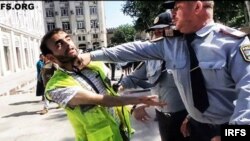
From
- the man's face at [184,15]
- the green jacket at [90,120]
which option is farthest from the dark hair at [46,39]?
the man's face at [184,15]

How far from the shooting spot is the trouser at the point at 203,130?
6.35ft

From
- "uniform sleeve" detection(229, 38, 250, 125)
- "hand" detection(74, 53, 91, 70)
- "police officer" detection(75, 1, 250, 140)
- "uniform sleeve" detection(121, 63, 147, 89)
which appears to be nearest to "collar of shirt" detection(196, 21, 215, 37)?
"police officer" detection(75, 1, 250, 140)

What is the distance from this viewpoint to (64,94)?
2.21 metres

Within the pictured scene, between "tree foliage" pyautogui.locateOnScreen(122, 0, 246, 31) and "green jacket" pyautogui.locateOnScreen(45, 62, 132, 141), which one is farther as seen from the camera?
"tree foliage" pyautogui.locateOnScreen(122, 0, 246, 31)

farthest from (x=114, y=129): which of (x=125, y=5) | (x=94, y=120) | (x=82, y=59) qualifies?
(x=125, y=5)

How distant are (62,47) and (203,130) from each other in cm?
96

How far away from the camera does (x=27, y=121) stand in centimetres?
785

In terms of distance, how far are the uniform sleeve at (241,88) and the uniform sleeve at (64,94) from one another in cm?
94

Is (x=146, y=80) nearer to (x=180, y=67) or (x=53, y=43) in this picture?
(x=53, y=43)

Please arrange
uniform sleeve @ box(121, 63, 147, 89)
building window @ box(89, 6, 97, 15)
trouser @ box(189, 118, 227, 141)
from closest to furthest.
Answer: trouser @ box(189, 118, 227, 141)
uniform sleeve @ box(121, 63, 147, 89)
building window @ box(89, 6, 97, 15)

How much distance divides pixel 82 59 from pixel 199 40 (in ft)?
2.49

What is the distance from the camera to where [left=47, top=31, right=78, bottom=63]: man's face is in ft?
7.47

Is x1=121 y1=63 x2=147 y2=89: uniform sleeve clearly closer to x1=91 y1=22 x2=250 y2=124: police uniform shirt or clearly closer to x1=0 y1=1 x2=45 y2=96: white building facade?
x1=91 y1=22 x2=250 y2=124: police uniform shirt

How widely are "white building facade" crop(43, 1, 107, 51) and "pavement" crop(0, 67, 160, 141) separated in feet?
194
